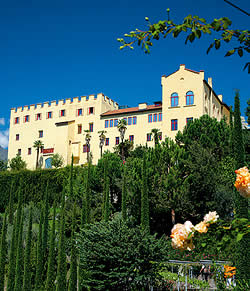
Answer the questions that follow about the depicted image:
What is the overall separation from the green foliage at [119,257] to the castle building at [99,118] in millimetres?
24165

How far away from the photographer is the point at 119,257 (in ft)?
37.6

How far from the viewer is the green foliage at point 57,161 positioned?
45.4m

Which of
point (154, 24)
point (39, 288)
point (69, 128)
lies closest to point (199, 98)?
point (69, 128)

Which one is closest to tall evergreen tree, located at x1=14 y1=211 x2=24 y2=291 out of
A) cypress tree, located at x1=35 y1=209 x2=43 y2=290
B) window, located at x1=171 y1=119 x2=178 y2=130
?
cypress tree, located at x1=35 y1=209 x2=43 y2=290

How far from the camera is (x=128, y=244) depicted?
11609 mm

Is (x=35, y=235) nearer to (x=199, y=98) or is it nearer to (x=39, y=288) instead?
(x=39, y=288)

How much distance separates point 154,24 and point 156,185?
20.7 meters

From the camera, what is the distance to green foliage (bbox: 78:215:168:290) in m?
11.3

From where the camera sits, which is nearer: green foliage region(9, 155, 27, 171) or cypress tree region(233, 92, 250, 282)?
cypress tree region(233, 92, 250, 282)

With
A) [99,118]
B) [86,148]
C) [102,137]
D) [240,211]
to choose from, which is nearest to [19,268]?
[240,211]

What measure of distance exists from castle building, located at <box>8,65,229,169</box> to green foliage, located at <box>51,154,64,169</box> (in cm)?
75

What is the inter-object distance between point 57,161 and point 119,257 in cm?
3554

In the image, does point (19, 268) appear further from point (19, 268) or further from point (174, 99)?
point (174, 99)

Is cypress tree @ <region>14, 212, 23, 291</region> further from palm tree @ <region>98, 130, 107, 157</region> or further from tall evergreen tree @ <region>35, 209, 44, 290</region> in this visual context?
palm tree @ <region>98, 130, 107, 157</region>
